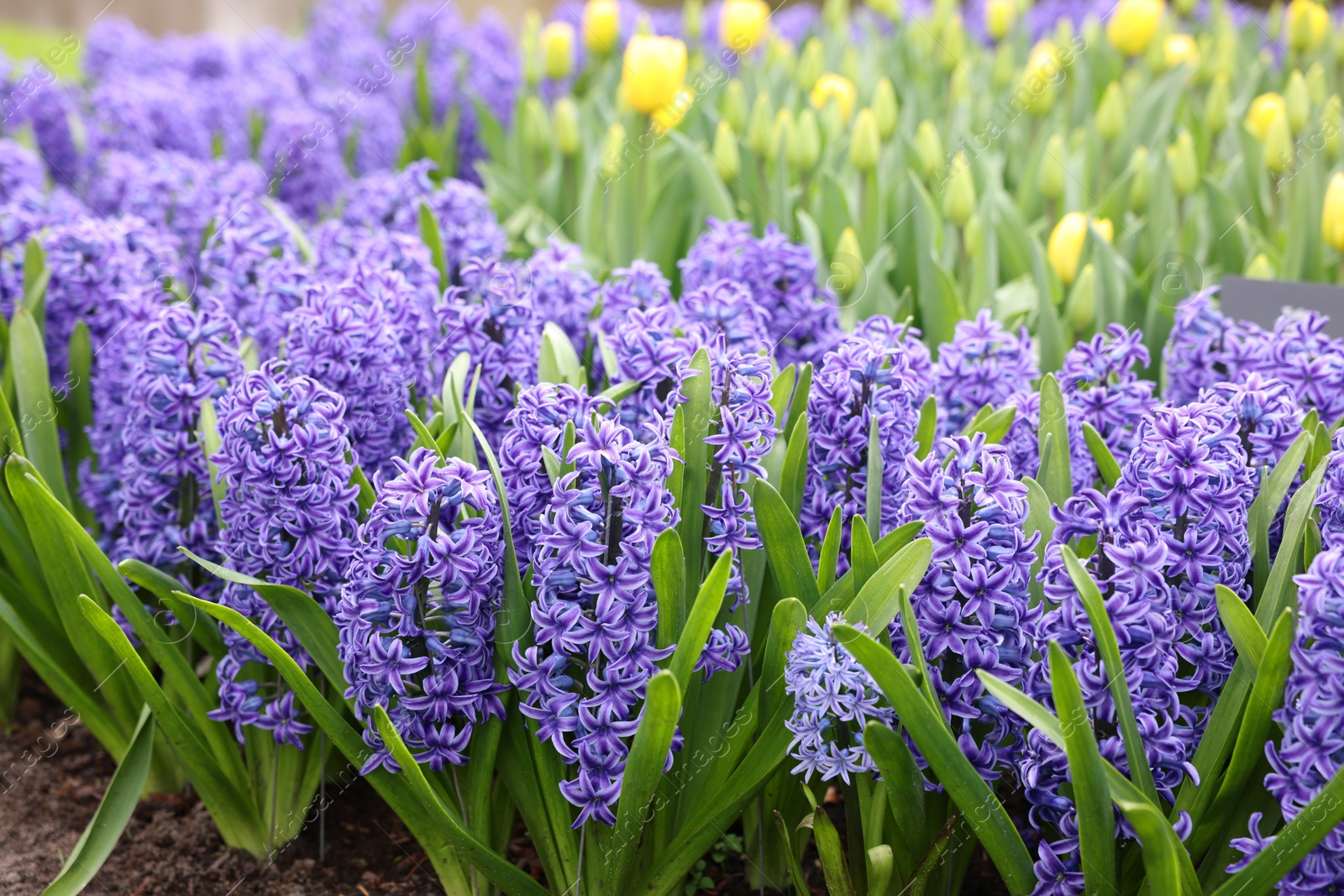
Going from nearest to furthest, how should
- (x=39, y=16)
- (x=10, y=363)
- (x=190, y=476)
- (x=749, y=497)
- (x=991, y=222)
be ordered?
1. (x=749, y=497)
2. (x=190, y=476)
3. (x=10, y=363)
4. (x=991, y=222)
5. (x=39, y=16)

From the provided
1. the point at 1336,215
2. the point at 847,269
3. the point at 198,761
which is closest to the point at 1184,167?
the point at 1336,215

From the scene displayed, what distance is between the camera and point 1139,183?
3.21 meters

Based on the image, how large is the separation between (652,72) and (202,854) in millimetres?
2330

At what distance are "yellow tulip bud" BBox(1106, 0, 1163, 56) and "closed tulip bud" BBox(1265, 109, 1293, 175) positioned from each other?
101cm

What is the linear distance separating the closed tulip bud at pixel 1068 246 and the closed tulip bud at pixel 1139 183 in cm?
76

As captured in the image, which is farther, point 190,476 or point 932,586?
point 190,476

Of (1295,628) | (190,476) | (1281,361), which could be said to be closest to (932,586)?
(1295,628)

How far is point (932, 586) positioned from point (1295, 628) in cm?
44

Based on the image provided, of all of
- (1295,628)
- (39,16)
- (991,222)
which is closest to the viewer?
(1295,628)

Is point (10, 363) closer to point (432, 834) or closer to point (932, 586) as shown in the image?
point (432, 834)

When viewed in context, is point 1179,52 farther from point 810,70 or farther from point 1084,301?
point 1084,301

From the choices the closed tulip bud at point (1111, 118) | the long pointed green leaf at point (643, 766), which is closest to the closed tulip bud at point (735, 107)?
the closed tulip bud at point (1111, 118)

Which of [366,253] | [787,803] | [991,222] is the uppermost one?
[366,253]

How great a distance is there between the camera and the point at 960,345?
191cm
